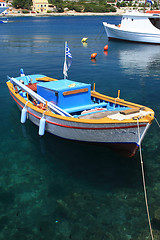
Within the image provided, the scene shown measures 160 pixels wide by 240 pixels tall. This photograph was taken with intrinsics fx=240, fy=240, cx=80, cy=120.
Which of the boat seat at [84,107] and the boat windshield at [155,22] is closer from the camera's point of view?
the boat seat at [84,107]

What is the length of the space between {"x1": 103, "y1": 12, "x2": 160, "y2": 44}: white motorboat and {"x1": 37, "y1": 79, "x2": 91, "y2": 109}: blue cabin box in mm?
48744

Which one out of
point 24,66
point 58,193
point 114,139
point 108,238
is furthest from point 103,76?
point 108,238

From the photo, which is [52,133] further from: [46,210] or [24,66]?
[24,66]

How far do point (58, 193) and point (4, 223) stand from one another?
2617 mm

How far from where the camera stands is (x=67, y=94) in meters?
15.0

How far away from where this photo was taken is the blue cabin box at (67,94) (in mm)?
14964

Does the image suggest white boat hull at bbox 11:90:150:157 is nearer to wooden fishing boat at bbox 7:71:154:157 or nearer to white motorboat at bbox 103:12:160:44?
wooden fishing boat at bbox 7:71:154:157

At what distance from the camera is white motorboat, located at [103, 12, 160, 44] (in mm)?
57684

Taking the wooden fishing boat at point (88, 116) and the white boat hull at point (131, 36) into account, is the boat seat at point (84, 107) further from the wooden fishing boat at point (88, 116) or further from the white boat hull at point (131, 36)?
the white boat hull at point (131, 36)

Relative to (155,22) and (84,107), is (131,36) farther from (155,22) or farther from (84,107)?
(84,107)

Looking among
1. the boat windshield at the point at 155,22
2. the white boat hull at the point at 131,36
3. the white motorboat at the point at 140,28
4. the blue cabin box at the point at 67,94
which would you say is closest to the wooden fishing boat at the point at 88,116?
the blue cabin box at the point at 67,94

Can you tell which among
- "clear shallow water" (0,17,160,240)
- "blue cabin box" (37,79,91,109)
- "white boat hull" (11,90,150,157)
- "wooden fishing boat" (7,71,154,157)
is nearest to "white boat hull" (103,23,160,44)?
"clear shallow water" (0,17,160,240)

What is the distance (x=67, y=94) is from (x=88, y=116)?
2.20 m

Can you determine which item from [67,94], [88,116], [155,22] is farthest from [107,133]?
[155,22]
